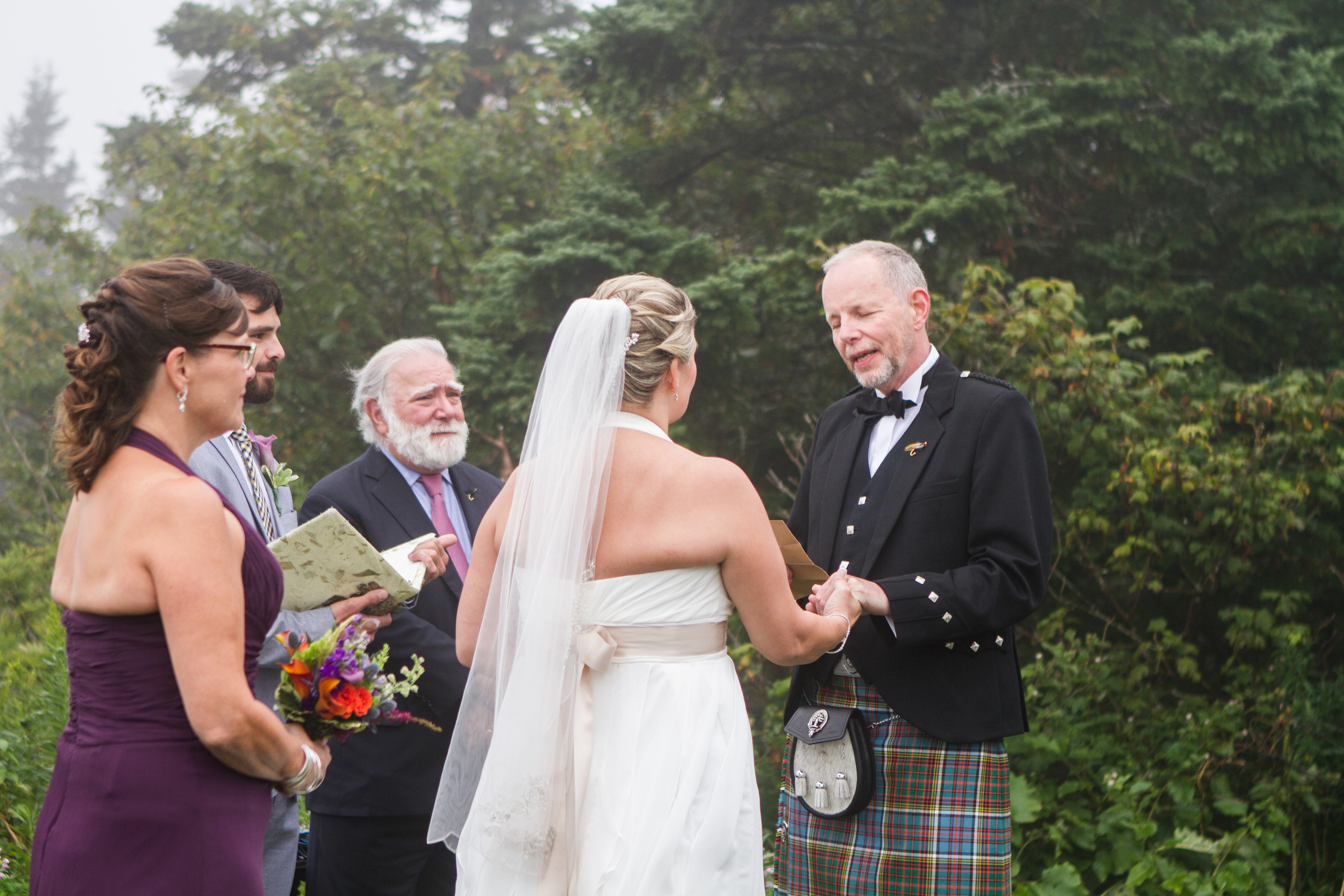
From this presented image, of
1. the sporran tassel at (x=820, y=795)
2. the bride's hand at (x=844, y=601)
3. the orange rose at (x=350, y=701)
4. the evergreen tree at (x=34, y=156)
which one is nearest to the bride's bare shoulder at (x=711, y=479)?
the bride's hand at (x=844, y=601)

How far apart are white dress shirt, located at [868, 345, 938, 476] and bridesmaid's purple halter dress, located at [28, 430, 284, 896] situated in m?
1.90

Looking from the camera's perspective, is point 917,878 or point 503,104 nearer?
point 917,878

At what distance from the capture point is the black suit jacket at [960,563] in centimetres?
283

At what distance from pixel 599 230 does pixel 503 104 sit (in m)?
8.13

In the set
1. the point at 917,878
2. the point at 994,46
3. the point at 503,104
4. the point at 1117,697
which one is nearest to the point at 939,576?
the point at 917,878

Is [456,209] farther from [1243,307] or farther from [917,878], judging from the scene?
[917,878]

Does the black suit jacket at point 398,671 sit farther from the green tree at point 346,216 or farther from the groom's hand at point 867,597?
the green tree at point 346,216

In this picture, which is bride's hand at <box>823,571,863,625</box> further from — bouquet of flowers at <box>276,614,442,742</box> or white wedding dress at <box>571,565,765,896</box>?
bouquet of flowers at <box>276,614,442,742</box>

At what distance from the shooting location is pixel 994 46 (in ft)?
26.7

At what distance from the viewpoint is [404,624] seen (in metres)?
3.34

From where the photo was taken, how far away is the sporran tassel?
9.80 feet

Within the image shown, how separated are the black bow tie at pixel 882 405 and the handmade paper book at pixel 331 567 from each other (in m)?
1.47

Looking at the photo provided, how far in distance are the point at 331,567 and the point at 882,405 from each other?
5.49 feet

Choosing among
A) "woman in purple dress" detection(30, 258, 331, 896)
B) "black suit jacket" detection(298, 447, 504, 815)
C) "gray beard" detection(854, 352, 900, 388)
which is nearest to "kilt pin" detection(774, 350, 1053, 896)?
"gray beard" detection(854, 352, 900, 388)
